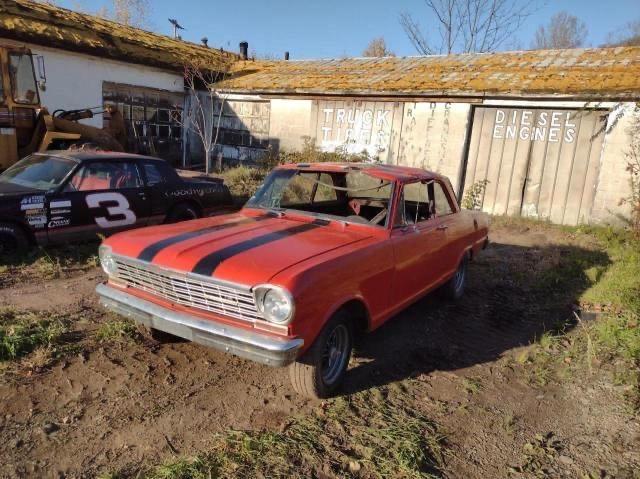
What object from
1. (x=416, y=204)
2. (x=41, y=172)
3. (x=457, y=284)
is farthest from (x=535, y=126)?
(x=41, y=172)

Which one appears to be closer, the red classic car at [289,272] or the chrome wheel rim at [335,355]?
the red classic car at [289,272]

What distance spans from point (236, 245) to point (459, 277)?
3.41 meters

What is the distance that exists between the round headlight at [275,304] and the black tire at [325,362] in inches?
15.6

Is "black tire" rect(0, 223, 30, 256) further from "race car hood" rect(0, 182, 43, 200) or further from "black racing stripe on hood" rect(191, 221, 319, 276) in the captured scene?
"black racing stripe on hood" rect(191, 221, 319, 276)

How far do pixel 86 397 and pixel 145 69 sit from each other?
1339cm

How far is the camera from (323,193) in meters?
5.15

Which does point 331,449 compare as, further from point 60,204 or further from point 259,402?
point 60,204

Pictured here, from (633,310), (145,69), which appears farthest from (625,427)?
(145,69)

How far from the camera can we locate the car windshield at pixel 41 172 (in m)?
6.05

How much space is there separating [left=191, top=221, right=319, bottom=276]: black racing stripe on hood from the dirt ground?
3.19 feet

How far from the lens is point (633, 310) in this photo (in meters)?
5.09

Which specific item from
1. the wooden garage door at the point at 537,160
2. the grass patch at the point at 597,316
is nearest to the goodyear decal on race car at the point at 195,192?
the grass patch at the point at 597,316

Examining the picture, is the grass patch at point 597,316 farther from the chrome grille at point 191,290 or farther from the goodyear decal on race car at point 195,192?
the goodyear decal on race car at point 195,192

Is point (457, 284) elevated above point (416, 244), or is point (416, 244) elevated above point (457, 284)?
point (416, 244)
